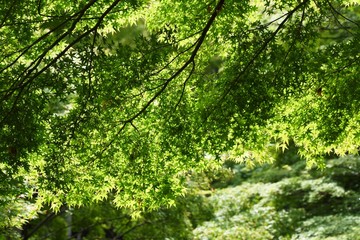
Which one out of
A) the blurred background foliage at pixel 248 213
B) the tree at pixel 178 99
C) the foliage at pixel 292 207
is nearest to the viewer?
→ the tree at pixel 178 99

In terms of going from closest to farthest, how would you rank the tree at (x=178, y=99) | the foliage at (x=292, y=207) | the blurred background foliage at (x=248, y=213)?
the tree at (x=178, y=99) < the blurred background foliage at (x=248, y=213) < the foliage at (x=292, y=207)

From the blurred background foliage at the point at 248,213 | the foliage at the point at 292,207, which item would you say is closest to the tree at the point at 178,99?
the blurred background foliage at the point at 248,213

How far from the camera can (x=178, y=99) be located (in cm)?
386

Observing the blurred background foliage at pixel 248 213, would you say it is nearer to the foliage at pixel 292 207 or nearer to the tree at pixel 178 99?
the foliage at pixel 292 207

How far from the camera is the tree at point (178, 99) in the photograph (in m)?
3.43

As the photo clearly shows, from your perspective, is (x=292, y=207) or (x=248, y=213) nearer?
(x=248, y=213)

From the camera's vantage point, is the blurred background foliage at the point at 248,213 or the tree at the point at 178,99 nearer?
the tree at the point at 178,99

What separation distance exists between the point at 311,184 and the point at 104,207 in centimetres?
431

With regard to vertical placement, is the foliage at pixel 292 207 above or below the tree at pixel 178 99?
below

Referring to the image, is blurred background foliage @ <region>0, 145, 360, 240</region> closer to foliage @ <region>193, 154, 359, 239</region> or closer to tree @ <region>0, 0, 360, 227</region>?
foliage @ <region>193, 154, 359, 239</region>

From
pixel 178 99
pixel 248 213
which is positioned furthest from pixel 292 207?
pixel 178 99

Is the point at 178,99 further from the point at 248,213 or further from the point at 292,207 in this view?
the point at 292,207

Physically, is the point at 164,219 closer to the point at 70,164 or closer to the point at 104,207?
the point at 104,207

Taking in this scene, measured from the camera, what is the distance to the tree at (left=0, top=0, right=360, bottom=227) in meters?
3.43
